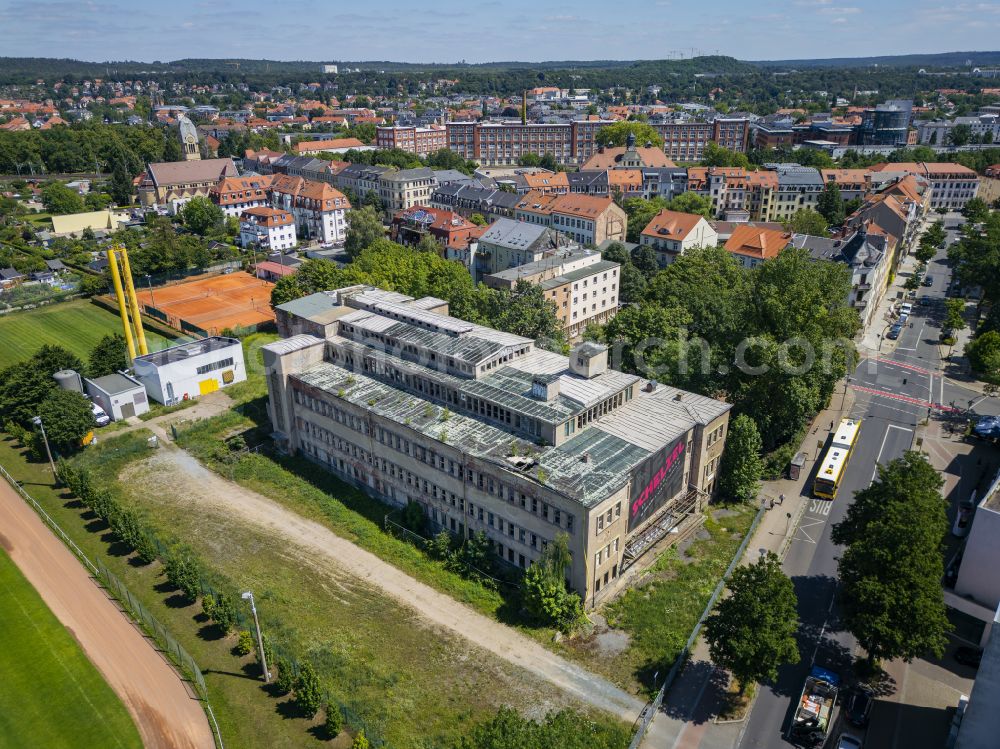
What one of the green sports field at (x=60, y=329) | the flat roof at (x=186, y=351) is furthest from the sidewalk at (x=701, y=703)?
the green sports field at (x=60, y=329)

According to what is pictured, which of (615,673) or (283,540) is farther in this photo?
(283,540)

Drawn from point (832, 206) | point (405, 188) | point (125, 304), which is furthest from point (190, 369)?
point (832, 206)

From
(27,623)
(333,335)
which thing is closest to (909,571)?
(333,335)

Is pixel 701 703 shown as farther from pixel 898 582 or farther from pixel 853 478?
pixel 853 478

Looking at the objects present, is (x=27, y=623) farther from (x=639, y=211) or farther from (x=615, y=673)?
(x=639, y=211)

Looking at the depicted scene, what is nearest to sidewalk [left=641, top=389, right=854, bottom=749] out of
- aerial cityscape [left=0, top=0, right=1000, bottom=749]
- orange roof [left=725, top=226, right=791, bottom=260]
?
aerial cityscape [left=0, top=0, right=1000, bottom=749]

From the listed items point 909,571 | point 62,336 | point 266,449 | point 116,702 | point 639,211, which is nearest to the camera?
point 909,571
